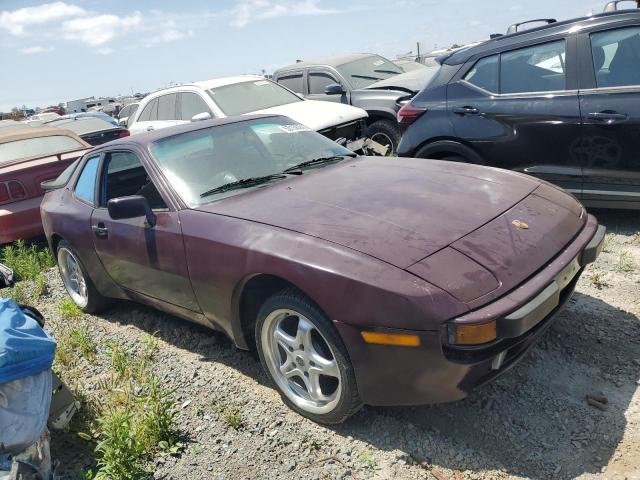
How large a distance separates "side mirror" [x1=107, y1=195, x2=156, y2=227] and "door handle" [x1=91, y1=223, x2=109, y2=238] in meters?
0.60

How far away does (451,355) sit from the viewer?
2215 mm

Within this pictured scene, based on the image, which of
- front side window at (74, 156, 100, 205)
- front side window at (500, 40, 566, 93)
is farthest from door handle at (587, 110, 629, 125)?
front side window at (74, 156, 100, 205)

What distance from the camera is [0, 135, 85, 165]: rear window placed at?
23.2 feet

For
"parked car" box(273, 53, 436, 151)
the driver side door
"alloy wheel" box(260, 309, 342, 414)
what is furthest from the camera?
"parked car" box(273, 53, 436, 151)

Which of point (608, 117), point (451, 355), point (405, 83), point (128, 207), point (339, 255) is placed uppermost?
point (405, 83)

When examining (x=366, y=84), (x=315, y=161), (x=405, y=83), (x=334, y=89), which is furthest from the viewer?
(x=366, y=84)

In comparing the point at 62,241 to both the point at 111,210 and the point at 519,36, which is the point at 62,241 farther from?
the point at 519,36

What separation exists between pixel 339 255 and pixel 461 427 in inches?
40.3

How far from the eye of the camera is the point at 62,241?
15.1 feet

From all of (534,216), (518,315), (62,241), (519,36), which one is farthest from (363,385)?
(519,36)

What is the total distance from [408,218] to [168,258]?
4.81 ft

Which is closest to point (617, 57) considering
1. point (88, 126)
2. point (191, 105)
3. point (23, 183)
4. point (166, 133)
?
point (166, 133)

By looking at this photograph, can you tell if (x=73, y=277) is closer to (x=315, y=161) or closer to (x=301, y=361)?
(x=315, y=161)

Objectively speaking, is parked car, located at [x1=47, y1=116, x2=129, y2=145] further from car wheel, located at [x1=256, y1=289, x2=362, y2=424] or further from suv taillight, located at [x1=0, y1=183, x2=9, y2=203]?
car wheel, located at [x1=256, y1=289, x2=362, y2=424]
